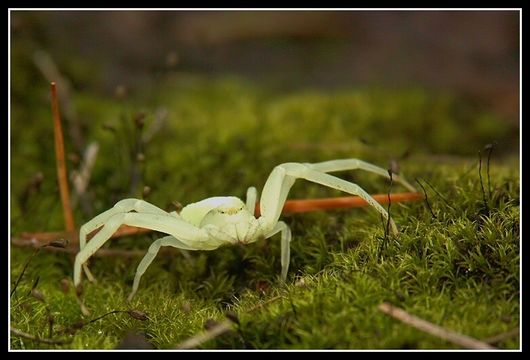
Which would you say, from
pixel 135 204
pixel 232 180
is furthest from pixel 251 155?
pixel 135 204

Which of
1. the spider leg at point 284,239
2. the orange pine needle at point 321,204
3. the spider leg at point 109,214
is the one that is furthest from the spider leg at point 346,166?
the spider leg at point 109,214

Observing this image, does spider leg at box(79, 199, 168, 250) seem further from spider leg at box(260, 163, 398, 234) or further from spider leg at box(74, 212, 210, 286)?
spider leg at box(260, 163, 398, 234)

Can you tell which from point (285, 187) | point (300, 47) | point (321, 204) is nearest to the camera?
point (285, 187)

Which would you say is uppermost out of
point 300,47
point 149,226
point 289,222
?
point 300,47

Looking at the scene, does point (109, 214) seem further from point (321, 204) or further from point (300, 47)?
point (300, 47)

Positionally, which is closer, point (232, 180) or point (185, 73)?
point (232, 180)

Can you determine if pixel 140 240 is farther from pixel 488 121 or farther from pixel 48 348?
pixel 488 121

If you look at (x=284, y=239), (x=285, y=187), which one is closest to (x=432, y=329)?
(x=284, y=239)
